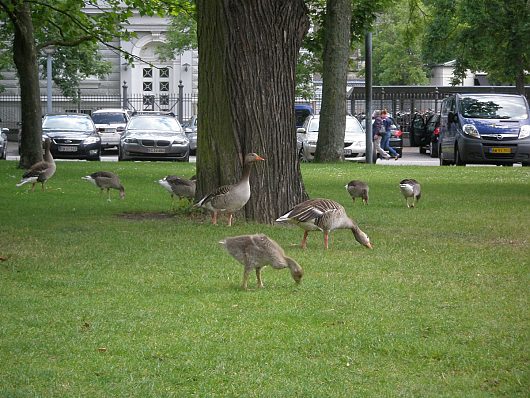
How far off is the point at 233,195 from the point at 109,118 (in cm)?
3843

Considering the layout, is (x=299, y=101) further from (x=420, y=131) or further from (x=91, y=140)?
(x=91, y=140)

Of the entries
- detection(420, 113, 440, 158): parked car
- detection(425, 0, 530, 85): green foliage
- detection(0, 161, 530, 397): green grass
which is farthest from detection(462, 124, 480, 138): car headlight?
detection(0, 161, 530, 397): green grass

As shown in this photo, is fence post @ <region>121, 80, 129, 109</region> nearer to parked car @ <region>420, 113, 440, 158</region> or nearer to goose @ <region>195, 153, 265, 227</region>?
parked car @ <region>420, 113, 440, 158</region>

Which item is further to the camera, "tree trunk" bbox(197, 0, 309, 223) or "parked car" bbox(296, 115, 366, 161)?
"parked car" bbox(296, 115, 366, 161)

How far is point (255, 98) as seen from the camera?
630 inches

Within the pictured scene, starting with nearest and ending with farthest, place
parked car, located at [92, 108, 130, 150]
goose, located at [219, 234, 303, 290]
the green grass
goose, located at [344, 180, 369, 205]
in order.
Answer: the green grass → goose, located at [219, 234, 303, 290] → goose, located at [344, 180, 369, 205] → parked car, located at [92, 108, 130, 150]

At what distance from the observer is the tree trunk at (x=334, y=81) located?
34469 mm

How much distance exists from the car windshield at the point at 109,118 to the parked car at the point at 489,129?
20518mm

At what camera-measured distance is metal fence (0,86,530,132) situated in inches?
2367

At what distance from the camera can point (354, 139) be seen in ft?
129

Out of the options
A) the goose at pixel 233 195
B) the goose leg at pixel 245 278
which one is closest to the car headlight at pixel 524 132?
the goose at pixel 233 195

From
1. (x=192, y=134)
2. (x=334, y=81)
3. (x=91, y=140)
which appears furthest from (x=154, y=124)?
(x=192, y=134)

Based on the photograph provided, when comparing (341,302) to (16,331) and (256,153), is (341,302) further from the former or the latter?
(256,153)

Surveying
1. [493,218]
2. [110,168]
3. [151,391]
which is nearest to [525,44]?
[110,168]
